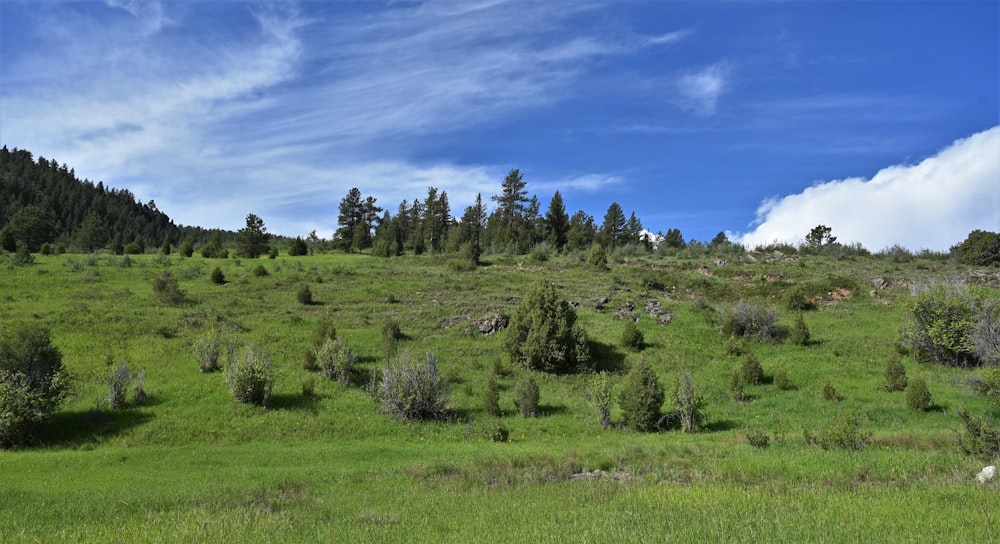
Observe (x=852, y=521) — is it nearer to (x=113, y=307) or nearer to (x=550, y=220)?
(x=113, y=307)

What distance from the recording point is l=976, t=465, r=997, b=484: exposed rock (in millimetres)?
8500

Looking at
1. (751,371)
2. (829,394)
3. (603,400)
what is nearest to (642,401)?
(603,400)

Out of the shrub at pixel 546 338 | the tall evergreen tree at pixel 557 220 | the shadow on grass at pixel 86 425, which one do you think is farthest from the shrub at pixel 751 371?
the tall evergreen tree at pixel 557 220

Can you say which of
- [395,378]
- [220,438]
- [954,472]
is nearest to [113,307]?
[220,438]

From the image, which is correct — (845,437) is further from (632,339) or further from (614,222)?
(614,222)

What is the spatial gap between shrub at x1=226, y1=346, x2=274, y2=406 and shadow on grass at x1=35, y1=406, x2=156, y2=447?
2.71 meters

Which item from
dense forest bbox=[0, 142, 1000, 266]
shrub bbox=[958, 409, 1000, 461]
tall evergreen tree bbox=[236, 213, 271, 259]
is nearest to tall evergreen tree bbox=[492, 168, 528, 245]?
dense forest bbox=[0, 142, 1000, 266]

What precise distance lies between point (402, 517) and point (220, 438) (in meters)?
10.8

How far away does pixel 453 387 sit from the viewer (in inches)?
818

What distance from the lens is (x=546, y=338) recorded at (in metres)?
23.7

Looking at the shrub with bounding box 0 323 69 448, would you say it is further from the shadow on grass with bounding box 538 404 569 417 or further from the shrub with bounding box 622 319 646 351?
the shrub with bounding box 622 319 646 351

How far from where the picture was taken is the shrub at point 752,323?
85.2ft

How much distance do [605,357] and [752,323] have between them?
8.85 meters

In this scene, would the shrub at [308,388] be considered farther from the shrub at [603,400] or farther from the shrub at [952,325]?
the shrub at [952,325]
